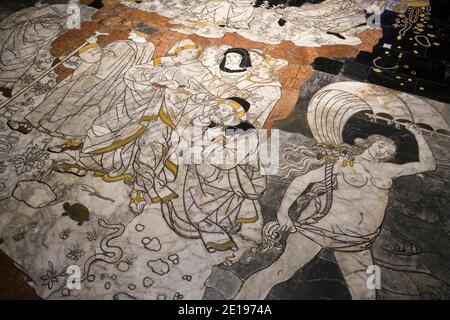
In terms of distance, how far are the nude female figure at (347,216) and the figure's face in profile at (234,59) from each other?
7.55 feet

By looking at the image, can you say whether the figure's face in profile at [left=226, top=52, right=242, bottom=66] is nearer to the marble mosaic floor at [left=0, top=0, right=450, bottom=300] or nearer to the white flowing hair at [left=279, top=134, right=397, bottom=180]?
the marble mosaic floor at [left=0, top=0, right=450, bottom=300]

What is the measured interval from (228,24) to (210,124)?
2869 millimetres

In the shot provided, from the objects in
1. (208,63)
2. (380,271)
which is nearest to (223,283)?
(380,271)

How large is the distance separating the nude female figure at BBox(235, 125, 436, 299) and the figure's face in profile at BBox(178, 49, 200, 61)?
2875 millimetres

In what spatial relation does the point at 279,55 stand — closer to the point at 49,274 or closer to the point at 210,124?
the point at 210,124

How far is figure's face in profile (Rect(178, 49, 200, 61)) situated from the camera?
5797 mm

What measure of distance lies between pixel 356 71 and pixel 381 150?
70.6 inches

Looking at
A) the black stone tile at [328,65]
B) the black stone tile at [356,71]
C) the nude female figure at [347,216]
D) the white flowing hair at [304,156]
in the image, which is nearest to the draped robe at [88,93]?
the white flowing hair at [304,156]

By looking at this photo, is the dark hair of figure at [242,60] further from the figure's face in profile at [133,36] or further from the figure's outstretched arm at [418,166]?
the figure's outstretched arm at [418,166]

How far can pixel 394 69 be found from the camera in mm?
5582

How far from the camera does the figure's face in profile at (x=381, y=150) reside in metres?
4.45

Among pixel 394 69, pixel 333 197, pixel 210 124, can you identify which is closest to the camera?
pixel 333 197

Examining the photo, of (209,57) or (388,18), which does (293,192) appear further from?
(388,18)
